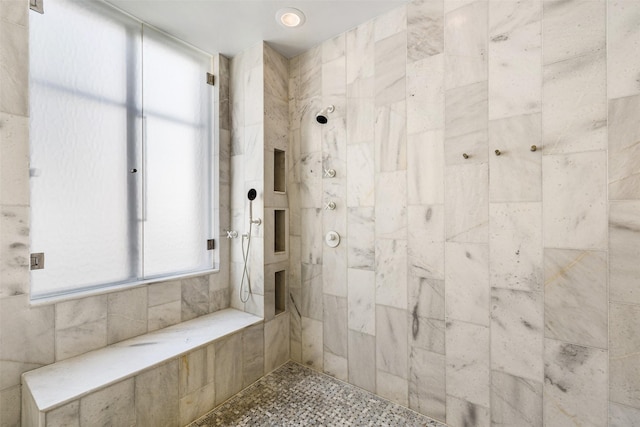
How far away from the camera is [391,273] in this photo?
1798mm

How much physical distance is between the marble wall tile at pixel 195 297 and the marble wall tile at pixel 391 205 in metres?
1.39

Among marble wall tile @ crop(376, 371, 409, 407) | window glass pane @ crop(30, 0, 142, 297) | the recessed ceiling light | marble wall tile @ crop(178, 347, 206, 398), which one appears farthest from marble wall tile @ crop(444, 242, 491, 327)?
window glass pane @ crop(30, 0, 142, 297)

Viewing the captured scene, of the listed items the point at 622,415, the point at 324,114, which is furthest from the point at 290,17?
the point at 622,415

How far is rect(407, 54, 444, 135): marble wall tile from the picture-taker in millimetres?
1624

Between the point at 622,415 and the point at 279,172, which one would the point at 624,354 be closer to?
the point at 622,415

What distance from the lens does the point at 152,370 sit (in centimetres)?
147

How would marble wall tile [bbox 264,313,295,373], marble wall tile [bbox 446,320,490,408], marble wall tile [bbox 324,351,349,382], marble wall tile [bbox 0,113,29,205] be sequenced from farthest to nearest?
1. marble wall tile [bbox 264,313,295,373]
2. marble wall tile [bbox 324,351,349,382]
3. marble wall tile [bbox 446,320,490,408]
4. marble wall tile [bbox 0,113,29,205]

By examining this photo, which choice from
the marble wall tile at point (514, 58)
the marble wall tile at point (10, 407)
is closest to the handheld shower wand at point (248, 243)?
the marble wall tile at point (10, 407)

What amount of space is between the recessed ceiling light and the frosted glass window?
2.62 feet

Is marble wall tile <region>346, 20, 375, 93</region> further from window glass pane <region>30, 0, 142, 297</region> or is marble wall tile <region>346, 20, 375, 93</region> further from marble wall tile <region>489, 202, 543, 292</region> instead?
window glass pane <region>30, 0, 142, 297</region>

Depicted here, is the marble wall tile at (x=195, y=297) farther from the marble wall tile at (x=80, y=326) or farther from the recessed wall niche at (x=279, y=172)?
the recessed wall niche at (x=279, y=172)

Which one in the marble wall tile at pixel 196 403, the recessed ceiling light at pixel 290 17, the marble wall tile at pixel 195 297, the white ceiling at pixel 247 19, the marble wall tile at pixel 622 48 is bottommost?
the marble wall tile at pixel 196 403

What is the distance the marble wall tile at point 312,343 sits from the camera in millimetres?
2125

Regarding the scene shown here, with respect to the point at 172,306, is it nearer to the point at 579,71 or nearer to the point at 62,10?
the point at 62,10
